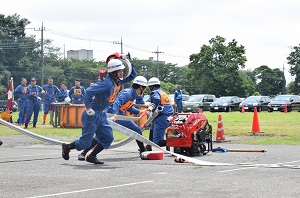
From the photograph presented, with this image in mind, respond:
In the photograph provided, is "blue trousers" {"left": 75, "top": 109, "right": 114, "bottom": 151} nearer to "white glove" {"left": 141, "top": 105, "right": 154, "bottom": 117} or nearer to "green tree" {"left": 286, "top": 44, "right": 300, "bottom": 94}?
"white glove" {"left": 141, "top": 105, "right": 154, "bottom": 117}

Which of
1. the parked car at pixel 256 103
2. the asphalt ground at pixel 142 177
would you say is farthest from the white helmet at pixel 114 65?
the parked car at pixel 256 103

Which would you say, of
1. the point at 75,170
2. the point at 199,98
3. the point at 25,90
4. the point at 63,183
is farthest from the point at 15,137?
the point at 199,98

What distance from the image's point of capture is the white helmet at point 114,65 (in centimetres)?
1262

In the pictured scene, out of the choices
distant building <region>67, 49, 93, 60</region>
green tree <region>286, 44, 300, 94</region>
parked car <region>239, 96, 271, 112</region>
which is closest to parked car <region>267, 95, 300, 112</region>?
parked car <region>239, 96, 271, 112</region>

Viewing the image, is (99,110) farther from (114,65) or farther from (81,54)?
(81,54)

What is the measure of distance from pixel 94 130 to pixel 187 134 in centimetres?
222

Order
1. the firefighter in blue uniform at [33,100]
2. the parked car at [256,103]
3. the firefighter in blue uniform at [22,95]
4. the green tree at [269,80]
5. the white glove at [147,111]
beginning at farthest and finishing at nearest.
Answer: the green tree at [269,80] → the parked car at [256,103] → the firefighter in blue uniform at [22,95] → the firefighter in blue uniform at [33,100] → the white glove at [147,111]

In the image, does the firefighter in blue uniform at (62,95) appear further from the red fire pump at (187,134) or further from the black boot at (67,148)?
the black boot at (67,148)

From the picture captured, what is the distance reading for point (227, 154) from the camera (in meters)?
14.5

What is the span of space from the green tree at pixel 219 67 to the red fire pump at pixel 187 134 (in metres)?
73.6

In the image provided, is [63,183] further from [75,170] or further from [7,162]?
[7,162]

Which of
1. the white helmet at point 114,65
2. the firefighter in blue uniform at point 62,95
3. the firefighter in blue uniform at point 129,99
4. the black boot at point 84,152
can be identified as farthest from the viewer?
the firefighter in blue uniform at point 62,95

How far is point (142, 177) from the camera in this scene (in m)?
10.3

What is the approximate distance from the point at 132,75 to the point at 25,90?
1479 cm
